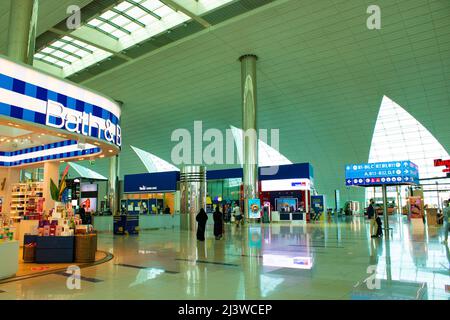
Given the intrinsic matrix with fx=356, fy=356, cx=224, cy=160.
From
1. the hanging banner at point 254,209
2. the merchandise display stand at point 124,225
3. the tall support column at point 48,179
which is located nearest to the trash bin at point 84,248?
the tall support column at point 48,179

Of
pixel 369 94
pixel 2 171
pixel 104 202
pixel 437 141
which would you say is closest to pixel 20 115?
pixel 2 171

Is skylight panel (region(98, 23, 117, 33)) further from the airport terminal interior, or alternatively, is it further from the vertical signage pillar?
the vertical signage pillar

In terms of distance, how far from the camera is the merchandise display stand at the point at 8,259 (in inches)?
251

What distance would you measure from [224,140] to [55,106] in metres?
37.2

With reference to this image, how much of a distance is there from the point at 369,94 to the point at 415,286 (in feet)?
95.0

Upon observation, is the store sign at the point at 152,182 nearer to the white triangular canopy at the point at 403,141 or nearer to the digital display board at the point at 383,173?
the digital display board at the point at 383,173

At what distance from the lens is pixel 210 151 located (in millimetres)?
49000

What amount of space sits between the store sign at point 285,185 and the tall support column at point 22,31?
2393 cm

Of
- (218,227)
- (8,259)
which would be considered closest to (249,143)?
(218,227)

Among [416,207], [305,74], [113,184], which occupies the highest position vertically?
[305,74]

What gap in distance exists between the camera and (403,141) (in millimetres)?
41531

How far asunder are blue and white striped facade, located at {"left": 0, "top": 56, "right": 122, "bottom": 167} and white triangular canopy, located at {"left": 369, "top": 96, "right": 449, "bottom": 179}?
31.3m

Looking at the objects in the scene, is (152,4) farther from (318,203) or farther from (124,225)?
(318,203)

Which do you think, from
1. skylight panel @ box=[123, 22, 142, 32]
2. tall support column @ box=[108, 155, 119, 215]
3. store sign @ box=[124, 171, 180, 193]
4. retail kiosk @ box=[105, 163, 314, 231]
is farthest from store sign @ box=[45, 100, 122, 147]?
tall support column @ box=[108, 155, 119, 215]
